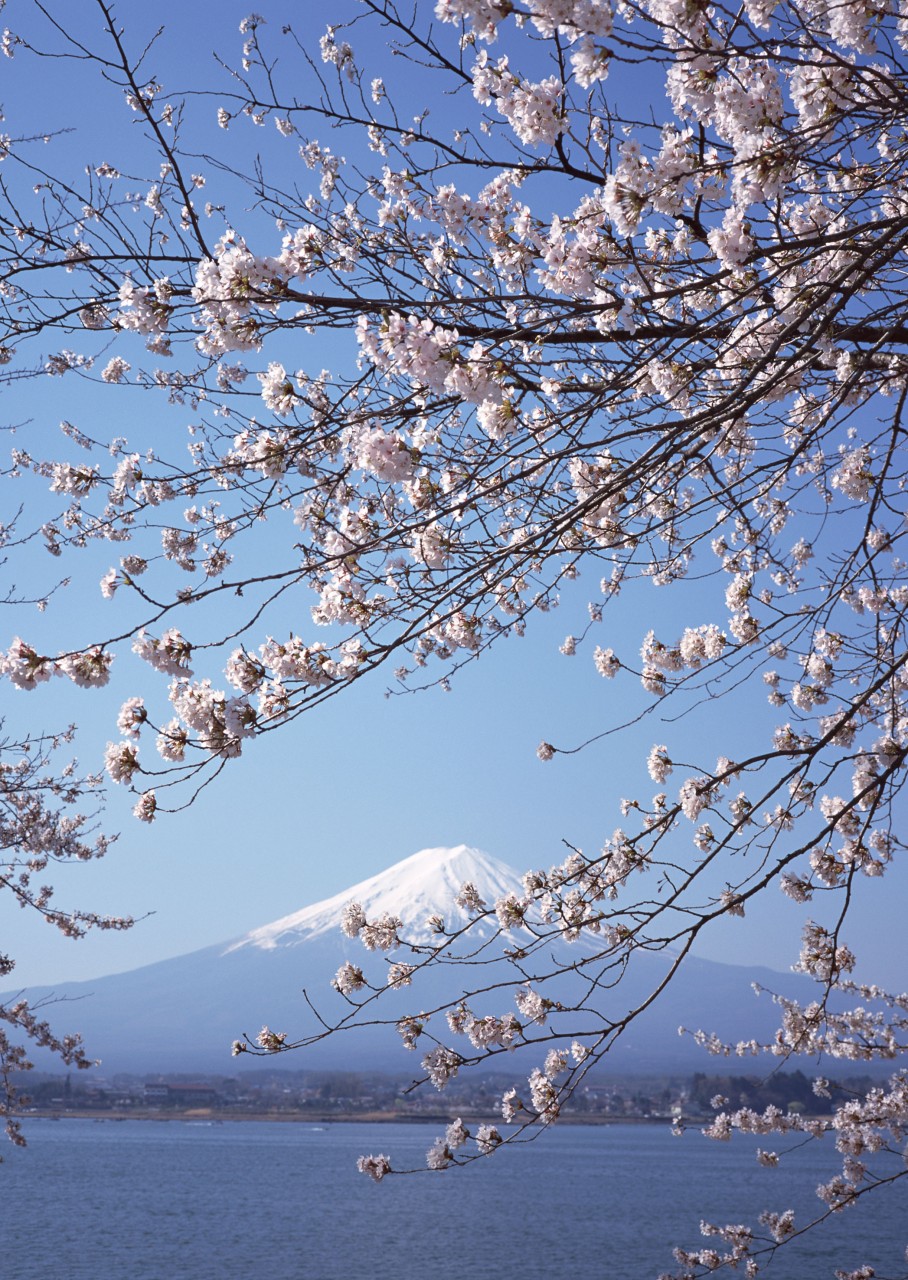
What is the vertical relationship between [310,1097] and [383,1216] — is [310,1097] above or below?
below

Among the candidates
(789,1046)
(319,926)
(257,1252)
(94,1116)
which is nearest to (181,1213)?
(257,1252)

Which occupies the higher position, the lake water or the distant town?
the lake water

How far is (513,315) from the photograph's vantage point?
2.81 metres

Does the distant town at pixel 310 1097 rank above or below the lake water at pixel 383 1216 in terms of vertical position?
below

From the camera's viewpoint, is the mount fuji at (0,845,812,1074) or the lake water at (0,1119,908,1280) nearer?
the lake water at (0,1119,908,1280)

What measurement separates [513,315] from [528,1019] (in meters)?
1.98

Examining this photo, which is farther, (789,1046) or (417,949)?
(789,1046)

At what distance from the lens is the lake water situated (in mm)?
24609

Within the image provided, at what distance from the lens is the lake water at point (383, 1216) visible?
24.6 metres

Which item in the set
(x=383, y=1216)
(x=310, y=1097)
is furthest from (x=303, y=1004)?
(x=383, y=1216)

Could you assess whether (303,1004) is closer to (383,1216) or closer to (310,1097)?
(310,1097)

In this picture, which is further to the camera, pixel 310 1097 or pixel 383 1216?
pixel 310 1097

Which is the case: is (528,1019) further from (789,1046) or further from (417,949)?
(789,1046)

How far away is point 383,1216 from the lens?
34938mm
